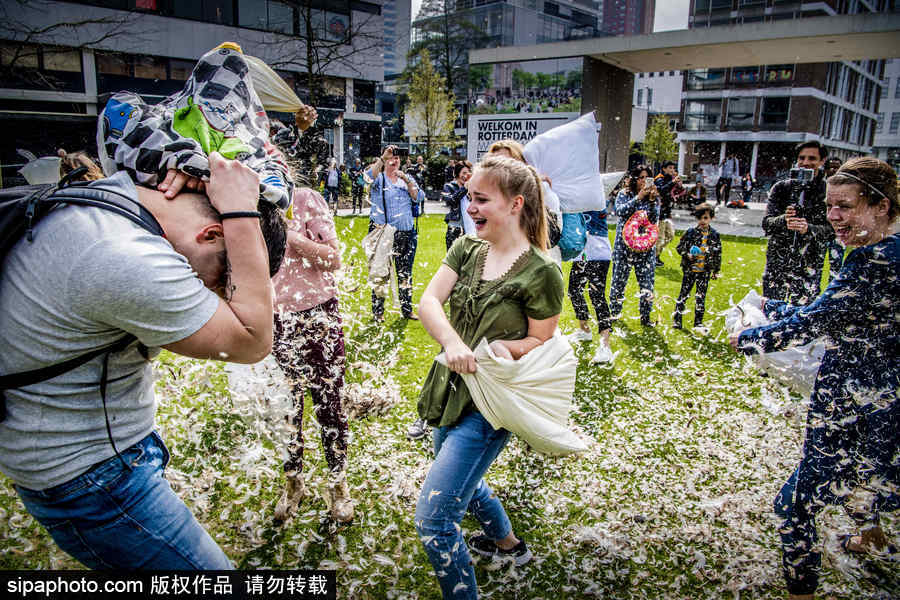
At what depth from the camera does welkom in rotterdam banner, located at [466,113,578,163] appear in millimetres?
18719

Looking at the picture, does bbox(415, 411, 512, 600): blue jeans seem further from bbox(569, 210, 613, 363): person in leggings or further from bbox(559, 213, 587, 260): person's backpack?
bbox(569, 210, 613, 363): person in leggings

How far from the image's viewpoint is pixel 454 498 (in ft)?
7.61

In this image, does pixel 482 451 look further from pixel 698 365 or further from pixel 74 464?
pixel 698 365

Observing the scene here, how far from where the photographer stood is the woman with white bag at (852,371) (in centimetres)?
264

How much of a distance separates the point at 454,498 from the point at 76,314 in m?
1.57

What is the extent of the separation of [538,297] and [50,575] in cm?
203

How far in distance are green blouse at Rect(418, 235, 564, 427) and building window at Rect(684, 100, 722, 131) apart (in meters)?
70.5

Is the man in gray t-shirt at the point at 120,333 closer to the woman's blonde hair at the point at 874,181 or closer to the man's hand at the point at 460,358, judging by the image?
the man's hand at the point at 460,358

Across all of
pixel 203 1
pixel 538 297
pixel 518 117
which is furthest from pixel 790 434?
pixel 203 1

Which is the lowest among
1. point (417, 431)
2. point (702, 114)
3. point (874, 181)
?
point (417, 431)

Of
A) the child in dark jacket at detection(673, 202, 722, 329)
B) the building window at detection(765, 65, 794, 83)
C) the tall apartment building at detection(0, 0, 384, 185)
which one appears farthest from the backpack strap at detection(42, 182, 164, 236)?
the building window at detection(765, 65, 794, 83)

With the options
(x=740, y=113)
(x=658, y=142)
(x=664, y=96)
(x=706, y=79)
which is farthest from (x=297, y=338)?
(x=664, y=96)

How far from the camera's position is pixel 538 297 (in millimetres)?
2520

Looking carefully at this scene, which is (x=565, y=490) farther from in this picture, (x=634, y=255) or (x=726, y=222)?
(x=726, y=222)
